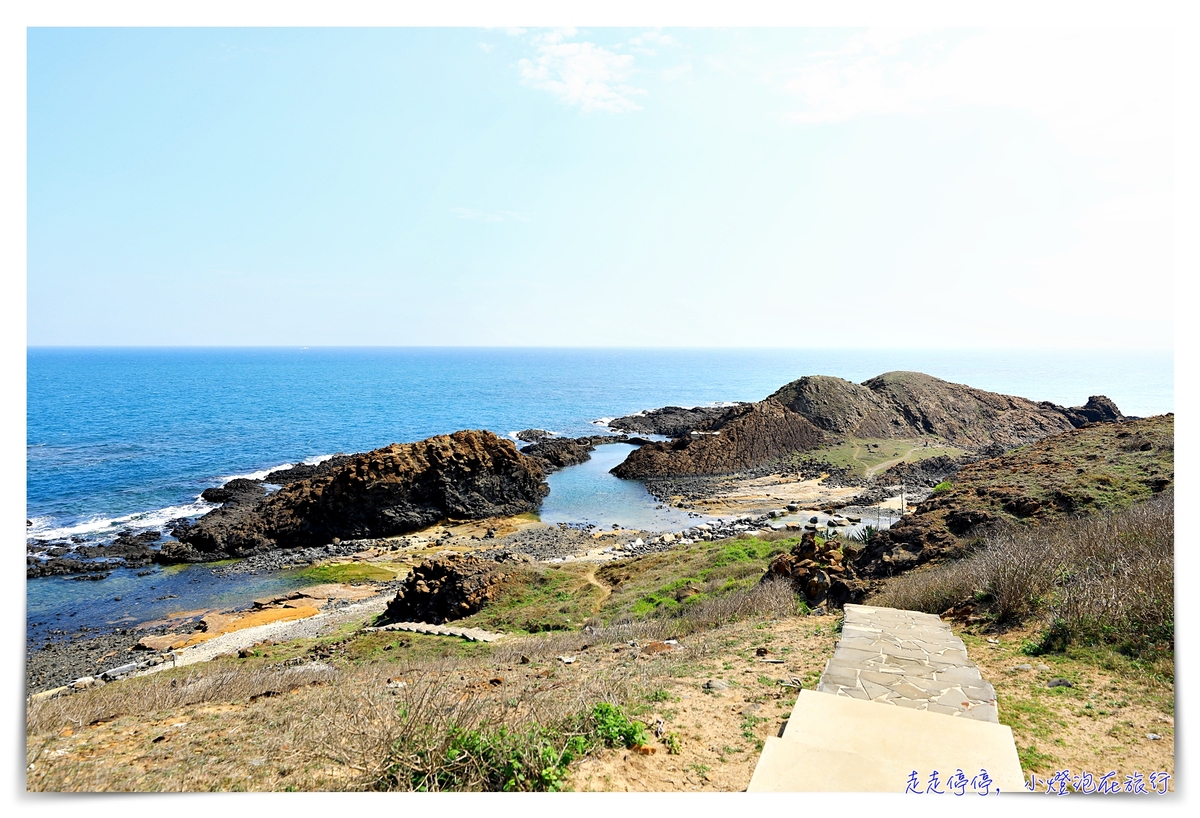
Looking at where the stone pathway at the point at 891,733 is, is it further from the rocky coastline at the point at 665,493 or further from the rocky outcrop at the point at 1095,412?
the rocky outcrop at the point at 1095,412

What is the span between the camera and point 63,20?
5074 millimetres

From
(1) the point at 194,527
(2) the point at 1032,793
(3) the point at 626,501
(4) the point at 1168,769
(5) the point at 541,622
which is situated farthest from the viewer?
(3) the point at 626,501

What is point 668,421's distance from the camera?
6625 centimetres

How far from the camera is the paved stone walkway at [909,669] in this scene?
5.15m

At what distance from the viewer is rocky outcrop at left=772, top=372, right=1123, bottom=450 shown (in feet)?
164

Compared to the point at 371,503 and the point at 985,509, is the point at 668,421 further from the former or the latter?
the point at 985,509

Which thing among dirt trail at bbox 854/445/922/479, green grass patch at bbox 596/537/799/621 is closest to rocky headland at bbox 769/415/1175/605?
green grass patch at bbox 596/537/799/621

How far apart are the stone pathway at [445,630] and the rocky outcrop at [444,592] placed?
0.83 m

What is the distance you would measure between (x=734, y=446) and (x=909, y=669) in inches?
1584

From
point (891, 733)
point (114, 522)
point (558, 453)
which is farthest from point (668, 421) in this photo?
point (891, 733)

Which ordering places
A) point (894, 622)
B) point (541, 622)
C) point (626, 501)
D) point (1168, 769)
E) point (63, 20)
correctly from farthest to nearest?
point (626, 501), point (541, 622), point (894, 622), point (63, 20), point (1168, 769)

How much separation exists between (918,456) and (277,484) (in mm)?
44535

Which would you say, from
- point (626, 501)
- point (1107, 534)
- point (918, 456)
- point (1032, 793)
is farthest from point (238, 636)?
point (918, 456)

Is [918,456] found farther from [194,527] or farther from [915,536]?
[194,527]
